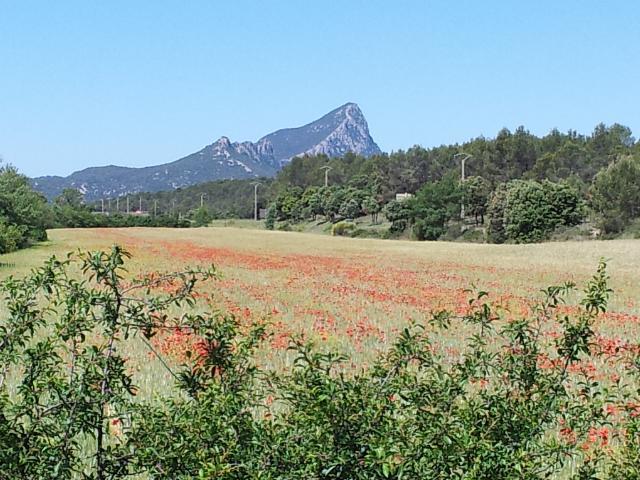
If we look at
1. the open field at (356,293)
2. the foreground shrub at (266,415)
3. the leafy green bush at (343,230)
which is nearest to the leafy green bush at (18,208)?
the open field at (356,293)

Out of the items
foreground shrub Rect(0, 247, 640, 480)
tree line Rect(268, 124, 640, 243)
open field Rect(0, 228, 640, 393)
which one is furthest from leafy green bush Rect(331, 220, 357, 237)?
foreground shrub Rect(0, 247, 640, 480)

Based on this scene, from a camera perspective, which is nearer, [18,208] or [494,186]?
[18,208]

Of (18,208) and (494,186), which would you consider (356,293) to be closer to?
(18,208)

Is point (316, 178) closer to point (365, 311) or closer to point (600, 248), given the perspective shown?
point (600, 248)

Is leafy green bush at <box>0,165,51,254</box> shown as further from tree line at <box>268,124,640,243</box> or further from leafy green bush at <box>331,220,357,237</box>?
leafy green bush at <box>331,220,357,237</box>

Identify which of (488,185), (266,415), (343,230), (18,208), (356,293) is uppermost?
(488,185)

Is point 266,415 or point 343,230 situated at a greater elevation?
point 266,415

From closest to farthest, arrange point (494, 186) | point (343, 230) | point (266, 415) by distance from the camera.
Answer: point (266, 415) < point (343, 230) < point (494, 186)

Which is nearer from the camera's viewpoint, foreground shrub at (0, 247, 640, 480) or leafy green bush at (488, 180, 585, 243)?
foreground shrub at (0, 247, 640, 480)

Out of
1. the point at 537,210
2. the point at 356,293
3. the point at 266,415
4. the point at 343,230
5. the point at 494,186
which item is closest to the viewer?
the point at 266,415

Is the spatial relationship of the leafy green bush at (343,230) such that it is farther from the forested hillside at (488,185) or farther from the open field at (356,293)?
the open field at (356,293)

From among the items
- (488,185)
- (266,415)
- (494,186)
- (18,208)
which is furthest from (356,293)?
(494,186)

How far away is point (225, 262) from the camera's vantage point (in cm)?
3022

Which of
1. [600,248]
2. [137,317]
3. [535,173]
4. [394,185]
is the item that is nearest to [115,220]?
[394,185]
